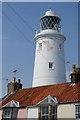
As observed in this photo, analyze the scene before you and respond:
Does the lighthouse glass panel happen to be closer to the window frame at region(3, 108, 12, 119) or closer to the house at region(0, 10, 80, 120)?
the house at region(0, 10, 80, 120)

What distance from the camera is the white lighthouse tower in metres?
36.3

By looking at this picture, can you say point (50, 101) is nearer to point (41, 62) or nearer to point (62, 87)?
point (62, 87)

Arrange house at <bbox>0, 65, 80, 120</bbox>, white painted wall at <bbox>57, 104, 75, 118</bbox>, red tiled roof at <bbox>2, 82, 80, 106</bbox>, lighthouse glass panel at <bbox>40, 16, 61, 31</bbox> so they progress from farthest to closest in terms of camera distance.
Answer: lighthouse glass panel at <bbox>40, 16, 61, 31</bbox> → red tiled roof at <bbox>2, 82, 80, 106</bbox> → house at <bbox>0, 65, 80, 120</bbox> → white painted wall at <bbox>57, 104, 75, 118</bbox>

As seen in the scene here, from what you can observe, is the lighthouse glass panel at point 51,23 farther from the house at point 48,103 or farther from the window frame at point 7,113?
the window frame at point 7,113

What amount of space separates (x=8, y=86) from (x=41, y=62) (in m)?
4.67

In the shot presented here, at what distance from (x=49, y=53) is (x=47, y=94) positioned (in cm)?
850

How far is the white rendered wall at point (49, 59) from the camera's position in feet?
119

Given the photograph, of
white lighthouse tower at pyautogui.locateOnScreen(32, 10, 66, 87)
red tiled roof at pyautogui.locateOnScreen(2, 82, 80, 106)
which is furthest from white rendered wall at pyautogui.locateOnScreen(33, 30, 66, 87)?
red tiled roof at pyautogui.locateOnScreen(2, 82, 80, 106)

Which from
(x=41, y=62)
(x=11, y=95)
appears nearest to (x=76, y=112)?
(x=11, y=95)

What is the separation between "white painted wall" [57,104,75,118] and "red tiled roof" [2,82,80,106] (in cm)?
46

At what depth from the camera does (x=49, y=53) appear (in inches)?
1470

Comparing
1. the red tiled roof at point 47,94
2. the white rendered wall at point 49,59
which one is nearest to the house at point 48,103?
the red tiled roof at point 47,94

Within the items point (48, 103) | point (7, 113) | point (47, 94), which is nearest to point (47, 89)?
point (47, 94)

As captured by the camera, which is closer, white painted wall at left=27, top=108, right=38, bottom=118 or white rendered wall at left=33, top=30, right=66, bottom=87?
white painted wall at left=27, top=108, right=38, bottom=118
